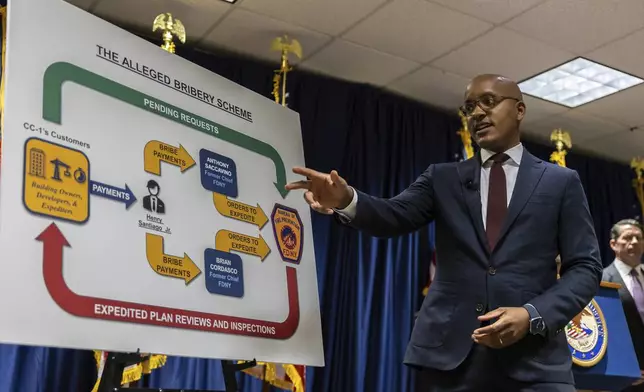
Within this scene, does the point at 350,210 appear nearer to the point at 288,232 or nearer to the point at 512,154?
the point at 512,154

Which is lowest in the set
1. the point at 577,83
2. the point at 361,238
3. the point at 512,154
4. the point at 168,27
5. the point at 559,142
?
the point at 512,154

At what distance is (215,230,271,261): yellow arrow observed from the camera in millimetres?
1773

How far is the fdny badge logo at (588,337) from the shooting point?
2566 mm

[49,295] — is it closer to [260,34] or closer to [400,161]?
[260,34]

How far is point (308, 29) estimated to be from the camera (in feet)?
11.0

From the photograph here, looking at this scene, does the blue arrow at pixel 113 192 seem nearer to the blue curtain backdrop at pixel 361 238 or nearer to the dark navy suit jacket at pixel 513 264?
the dark navy suit jacket at pixel 513 264

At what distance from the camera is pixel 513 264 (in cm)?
132

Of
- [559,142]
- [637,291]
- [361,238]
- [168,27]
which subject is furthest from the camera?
[559,142]

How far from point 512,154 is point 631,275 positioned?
8.31 feet

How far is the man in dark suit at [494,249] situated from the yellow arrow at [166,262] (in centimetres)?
40

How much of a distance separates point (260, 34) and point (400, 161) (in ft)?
3.98

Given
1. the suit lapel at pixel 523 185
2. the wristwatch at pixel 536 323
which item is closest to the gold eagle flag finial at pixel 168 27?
the suit lapel at pixel 523 185

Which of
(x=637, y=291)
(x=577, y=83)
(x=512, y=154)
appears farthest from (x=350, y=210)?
(x=577, y=83)

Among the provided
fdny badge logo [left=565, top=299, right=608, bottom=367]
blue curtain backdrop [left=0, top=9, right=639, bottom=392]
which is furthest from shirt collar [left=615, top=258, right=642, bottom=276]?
blue curtain backdrop [left=0, top=9, right=639, bottom=392]
